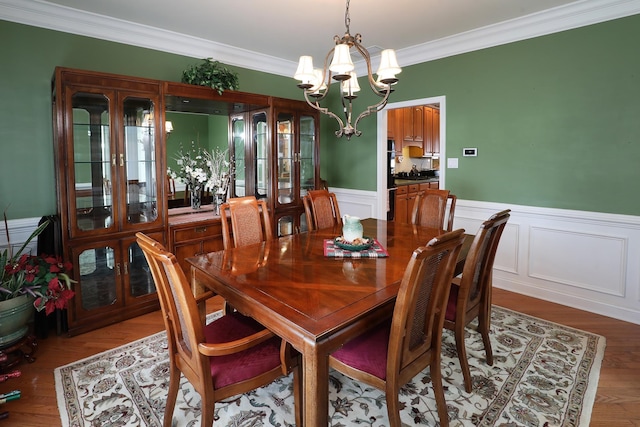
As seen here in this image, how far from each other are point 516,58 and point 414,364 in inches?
128

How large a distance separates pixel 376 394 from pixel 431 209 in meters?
1.72

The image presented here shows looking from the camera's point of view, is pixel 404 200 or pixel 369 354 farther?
pixel 404 200

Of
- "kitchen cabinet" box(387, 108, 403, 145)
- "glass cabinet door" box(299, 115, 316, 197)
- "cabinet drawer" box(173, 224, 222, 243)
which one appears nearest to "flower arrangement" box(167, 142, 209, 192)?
"cabinet drawer" box(173, 224, 222, 243)

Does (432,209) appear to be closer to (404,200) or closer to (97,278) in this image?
(404,200)

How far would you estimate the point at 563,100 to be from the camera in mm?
3199

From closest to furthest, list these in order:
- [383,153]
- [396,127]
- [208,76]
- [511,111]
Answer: [208,76] < [511,111] < [383,153] < [396,127]

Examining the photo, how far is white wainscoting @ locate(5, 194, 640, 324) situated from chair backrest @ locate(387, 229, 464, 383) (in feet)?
7.55

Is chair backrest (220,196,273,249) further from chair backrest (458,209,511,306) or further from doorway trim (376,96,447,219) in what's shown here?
doorway trim (376,96,447,219)

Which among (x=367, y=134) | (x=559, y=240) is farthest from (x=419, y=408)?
(x=367, y=134)

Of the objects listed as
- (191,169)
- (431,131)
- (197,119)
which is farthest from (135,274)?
(431,131)

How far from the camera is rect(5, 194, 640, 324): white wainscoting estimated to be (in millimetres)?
2959

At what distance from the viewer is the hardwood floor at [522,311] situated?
190cm

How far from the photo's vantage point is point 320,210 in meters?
3.21

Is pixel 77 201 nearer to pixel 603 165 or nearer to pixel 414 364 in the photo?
pixel 414 364
